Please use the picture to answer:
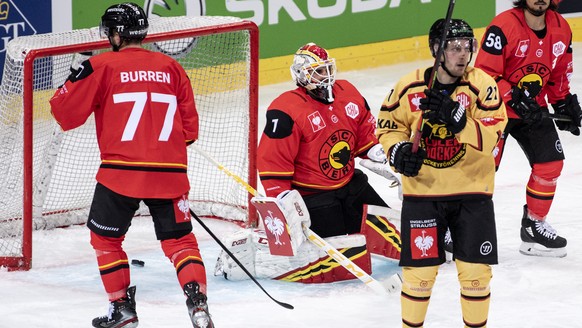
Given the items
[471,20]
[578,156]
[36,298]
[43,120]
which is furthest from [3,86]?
[471,20]

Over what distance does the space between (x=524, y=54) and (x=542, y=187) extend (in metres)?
0.62

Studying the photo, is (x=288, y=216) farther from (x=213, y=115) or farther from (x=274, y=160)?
(x=213, y=115)

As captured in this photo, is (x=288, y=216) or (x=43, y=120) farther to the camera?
(x=43, y=120)

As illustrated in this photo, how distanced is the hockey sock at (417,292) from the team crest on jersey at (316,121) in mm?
1167

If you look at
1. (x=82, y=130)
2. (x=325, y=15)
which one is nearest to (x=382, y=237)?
(x=82, y=130)

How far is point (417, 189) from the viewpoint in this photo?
4.56 m

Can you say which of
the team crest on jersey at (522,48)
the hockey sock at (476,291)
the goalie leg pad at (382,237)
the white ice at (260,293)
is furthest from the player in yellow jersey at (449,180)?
the team crest on jersey at (522,48)

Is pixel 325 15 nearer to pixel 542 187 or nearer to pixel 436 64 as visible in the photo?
pixel 542 187

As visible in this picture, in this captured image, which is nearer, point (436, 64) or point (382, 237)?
point (436, 64)

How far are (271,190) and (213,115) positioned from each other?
1.93 meters

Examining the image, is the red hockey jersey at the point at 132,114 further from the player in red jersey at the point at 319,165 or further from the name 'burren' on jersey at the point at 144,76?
the player in red jersey at the point at 319,165

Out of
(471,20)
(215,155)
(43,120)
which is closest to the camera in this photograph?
(43,120)

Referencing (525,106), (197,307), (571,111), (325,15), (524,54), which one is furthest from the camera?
(325,15)

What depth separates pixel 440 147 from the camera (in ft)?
14.8
